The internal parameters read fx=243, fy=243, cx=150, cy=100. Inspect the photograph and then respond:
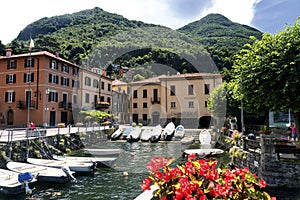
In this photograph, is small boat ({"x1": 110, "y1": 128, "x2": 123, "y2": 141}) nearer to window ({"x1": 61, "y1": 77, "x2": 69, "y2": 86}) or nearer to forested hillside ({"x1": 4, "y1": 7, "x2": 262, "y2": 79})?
window ({"x1": 61, "y1": 77, "x2": 69, "y2": 86})

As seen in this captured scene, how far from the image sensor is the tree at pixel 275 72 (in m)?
10.5

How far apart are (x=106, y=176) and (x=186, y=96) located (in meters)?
29.5

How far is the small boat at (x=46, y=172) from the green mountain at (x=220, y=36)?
1438 inches

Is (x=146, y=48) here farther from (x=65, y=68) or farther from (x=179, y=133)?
(x=179, y=133)

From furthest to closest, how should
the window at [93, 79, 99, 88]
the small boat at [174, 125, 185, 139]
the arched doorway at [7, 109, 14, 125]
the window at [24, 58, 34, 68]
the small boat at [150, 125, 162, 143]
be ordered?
the window at [93, 79, 99, 88], the arched doorway at [7, 109, 14, 125], the window at [24, 58, 34, 68], the small boat at [174, 125, 185, 139], the small boat at [150, 125, 162, 143]

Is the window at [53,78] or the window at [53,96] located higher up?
the window at [53,78]

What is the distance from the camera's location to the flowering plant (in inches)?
100

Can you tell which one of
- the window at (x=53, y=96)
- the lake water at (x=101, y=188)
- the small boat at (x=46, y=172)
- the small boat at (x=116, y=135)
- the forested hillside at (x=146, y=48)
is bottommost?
the lake water at (x=101, y=188)

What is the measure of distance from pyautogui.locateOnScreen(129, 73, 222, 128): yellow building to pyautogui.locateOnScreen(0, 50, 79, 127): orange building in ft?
48.0

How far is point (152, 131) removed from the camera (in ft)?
103

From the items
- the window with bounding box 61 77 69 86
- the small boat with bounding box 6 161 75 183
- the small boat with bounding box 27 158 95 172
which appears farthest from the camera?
the window with bounding box 61 77 69 86

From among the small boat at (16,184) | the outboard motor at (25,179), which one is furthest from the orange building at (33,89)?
the outboard motor at (25,179)

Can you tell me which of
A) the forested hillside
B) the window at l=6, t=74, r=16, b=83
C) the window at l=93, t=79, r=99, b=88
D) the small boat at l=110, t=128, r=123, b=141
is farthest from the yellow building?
the window at l=6, t=74, r=16, b=83

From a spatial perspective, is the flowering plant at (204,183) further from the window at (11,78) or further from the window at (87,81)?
the window at (87,81)
